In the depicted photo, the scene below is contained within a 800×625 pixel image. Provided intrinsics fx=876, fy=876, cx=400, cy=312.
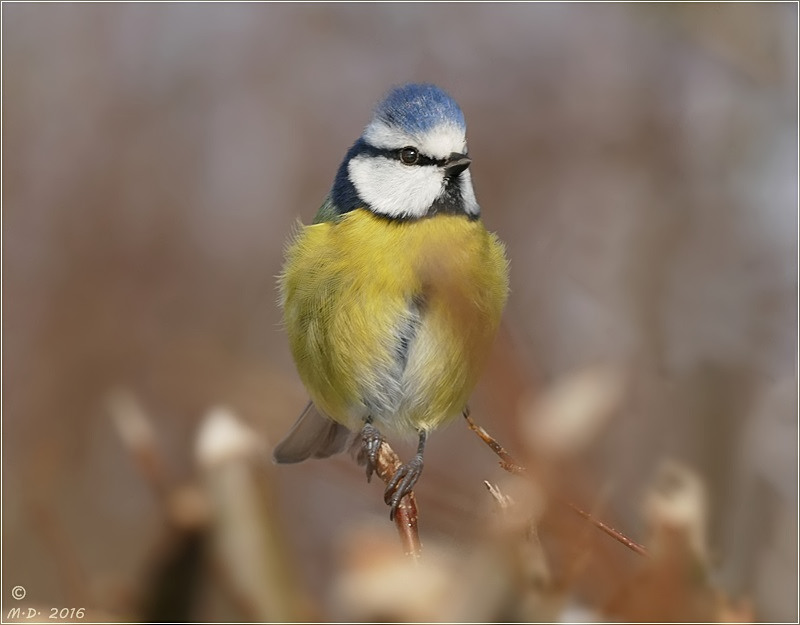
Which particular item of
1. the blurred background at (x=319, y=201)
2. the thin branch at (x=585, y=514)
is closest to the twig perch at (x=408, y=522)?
the thin branch at (x=585, y=514)

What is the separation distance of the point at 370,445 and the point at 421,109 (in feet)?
2.36

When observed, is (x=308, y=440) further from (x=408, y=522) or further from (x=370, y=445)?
(x=408, y=522)

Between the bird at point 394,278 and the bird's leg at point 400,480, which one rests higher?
the bird at point 394,278

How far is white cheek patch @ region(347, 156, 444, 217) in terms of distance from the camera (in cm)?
190

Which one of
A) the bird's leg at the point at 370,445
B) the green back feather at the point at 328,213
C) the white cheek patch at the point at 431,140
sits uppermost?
the white cheek patch at the point at 431,140

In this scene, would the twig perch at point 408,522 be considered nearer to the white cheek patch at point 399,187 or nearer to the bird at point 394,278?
Answer: the bird at point 394,278

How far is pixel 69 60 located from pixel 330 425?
189cm

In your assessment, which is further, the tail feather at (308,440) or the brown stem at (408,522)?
the tail feather at (308,440)

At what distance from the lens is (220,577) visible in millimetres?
480

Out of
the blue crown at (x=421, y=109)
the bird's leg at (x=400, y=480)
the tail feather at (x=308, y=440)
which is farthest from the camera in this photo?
the tail feather at (x=308, y=440)

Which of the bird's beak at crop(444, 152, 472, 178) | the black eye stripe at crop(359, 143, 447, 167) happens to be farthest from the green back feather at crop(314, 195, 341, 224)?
the bird's beak at crop(444, 152, 472, 178)

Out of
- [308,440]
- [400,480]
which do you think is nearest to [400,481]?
[400,480]

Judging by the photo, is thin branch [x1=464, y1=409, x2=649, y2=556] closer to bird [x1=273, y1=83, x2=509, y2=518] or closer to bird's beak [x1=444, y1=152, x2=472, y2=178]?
bird [x1=273, y1=83, x2=509, y2=518]

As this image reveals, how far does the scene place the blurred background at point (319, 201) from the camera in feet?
8.19
